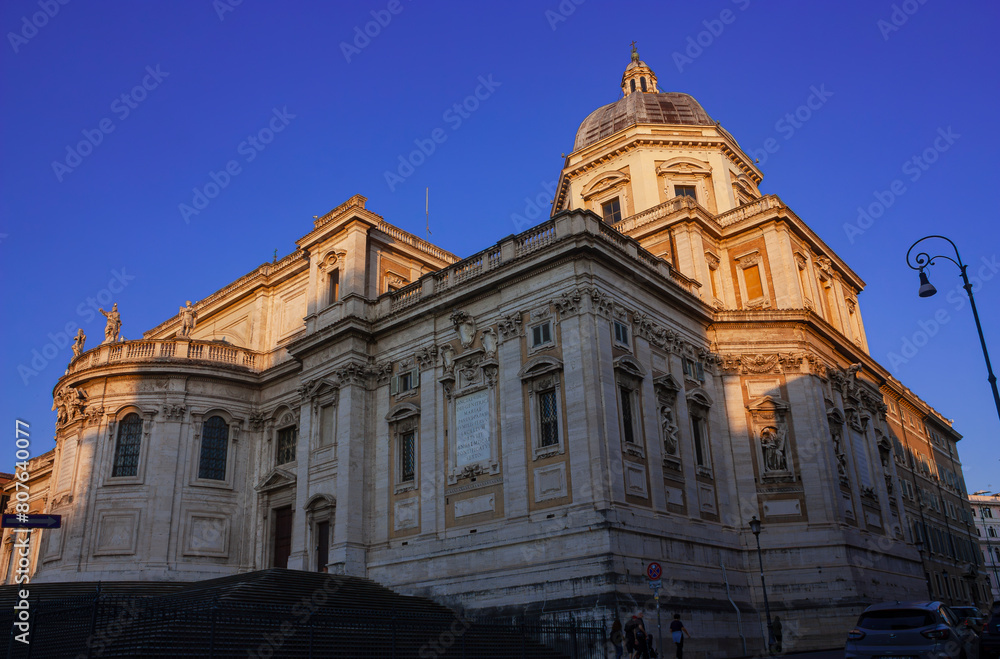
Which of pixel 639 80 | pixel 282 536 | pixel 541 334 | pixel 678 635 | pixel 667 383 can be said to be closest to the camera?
pixel 678 635

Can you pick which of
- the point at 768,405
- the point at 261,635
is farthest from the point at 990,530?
the point at 261,635

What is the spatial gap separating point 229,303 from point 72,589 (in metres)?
17.6

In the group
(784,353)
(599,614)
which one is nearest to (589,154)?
(784,353)

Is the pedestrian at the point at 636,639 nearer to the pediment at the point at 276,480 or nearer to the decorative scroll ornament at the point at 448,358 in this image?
the decorative scroll ornament at the point at 448,358

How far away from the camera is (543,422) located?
86.5ft

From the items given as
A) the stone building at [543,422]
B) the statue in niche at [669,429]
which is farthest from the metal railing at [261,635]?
the statue in niche at [669,429]

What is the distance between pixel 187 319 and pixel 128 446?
8267 millimetres

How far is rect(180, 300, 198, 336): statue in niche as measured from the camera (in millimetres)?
41178

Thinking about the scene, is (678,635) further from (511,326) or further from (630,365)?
(511,326)

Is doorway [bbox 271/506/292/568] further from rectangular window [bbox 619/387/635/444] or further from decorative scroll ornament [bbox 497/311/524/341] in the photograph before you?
rectangular window [bbox 619/387/635/444]

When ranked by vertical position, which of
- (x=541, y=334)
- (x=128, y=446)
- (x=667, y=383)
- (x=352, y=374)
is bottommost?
(x=667, y=383)

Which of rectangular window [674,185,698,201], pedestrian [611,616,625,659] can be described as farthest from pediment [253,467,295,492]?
rectangular window [674,185,698,201]

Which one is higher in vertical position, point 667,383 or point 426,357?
point 426,357

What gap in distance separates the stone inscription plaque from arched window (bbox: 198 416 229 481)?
13.4 metres
